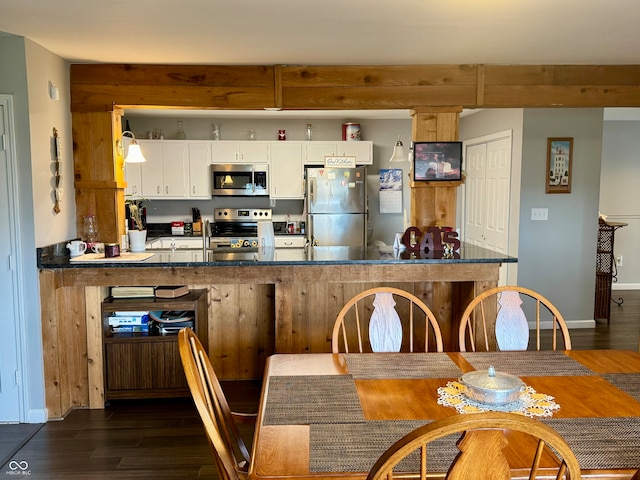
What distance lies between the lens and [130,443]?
2.74 meters

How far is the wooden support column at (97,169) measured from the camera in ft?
11.4

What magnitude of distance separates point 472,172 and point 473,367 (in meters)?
4.72

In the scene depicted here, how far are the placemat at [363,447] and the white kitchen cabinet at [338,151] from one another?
4680 millimetres

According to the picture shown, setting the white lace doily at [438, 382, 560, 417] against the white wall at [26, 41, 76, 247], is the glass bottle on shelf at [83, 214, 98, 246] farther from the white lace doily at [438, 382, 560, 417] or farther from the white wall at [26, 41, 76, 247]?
the white lace doily at [438, 382, 560, 417]

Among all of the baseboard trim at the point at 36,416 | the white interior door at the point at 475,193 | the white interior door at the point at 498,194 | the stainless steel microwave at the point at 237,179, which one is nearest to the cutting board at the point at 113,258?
the baseboard trim at the point at 36,416

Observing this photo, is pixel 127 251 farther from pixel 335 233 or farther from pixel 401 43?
pixel 335 233

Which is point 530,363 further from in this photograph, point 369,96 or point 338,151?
point 338,151

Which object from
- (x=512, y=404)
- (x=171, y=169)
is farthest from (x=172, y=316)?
(x=171, y=169)

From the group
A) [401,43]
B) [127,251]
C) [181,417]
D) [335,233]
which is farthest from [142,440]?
[335,233]

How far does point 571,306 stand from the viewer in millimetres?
5008

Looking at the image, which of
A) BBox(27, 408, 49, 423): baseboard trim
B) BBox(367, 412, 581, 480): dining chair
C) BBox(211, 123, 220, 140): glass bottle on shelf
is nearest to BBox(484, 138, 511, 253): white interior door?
BBox(211, 123, 220, 140): glass bottle on shelf

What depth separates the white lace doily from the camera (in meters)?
1.48

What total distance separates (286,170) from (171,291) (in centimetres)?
296

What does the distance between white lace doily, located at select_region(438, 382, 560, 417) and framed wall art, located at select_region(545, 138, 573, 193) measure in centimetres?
368
